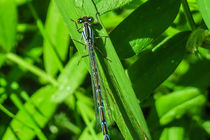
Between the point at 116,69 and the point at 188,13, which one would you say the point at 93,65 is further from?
the point at 188,13

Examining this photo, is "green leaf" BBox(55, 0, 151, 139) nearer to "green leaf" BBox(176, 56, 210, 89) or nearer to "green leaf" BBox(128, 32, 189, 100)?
"green leaf" BBox(128, 32, 189, 100)

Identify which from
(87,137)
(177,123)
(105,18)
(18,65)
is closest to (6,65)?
(18,65)

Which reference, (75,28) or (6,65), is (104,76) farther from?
(6,65)

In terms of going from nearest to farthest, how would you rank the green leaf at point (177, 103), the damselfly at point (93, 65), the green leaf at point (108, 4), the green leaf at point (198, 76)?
the green leaf at point (108, 4), the damselfly at point (93, 65), the green leaf at point (177, 103), the green leaf at point (198, 76)

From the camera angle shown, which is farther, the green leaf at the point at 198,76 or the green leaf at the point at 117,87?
the green leaf at the point at 198,76

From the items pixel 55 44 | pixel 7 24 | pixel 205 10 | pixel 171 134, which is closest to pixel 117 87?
pixel 205 10

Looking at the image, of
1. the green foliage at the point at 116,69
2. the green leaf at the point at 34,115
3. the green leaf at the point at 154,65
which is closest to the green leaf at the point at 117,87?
the green foliage at the point at 116,69

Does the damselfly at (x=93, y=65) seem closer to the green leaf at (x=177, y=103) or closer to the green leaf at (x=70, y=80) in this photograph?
the green leaf at (x=70, y=80)
